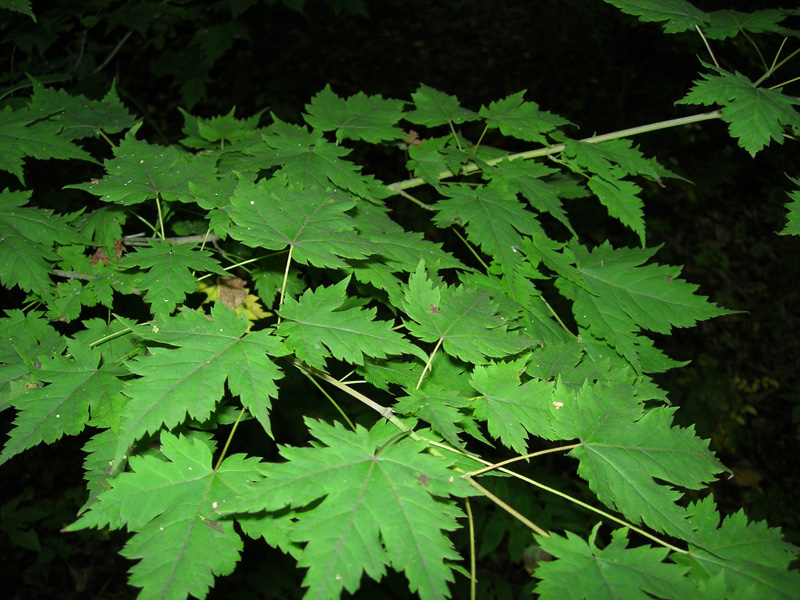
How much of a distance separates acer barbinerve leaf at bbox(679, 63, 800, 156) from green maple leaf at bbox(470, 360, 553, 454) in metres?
1.27

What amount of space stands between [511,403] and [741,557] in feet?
2.27

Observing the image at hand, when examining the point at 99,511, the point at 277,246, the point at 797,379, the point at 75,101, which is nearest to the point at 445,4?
the point at 797,379

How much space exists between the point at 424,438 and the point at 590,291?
1088 mm

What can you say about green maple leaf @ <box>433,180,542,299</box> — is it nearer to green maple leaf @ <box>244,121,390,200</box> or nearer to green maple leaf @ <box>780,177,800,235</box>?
green maple leaf @ <box>244,121,390,200</box>

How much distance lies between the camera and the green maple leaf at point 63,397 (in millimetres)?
1526

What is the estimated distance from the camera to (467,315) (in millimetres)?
1704

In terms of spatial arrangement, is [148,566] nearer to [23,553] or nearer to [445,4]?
[23,553]

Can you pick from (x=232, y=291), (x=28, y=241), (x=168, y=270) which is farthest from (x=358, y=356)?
(x=28, y=241)

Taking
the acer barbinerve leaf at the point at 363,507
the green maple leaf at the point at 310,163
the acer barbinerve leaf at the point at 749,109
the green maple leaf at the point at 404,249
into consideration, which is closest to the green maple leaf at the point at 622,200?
Result: the acer barbinerve leaf at the point at 749,109

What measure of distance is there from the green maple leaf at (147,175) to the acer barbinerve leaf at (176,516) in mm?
960

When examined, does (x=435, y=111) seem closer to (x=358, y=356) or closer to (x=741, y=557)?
(x=358, y=356)

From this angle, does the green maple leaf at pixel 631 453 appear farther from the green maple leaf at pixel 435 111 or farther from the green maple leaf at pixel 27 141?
the green maple leaf at pixel 27 141

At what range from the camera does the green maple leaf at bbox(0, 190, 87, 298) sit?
1.93 metres

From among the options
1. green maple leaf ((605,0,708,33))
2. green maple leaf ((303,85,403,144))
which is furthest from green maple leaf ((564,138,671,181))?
green maple leaf ((303,85,403,144))
